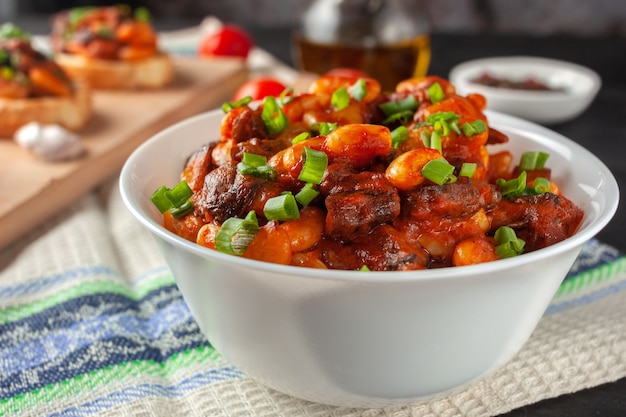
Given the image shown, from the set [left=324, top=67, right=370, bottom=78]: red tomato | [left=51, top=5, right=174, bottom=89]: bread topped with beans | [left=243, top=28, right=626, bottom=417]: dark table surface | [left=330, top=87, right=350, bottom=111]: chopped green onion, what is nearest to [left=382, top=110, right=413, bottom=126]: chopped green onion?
[left=330, top=87, right=350, bottom=111]: chopped green onion

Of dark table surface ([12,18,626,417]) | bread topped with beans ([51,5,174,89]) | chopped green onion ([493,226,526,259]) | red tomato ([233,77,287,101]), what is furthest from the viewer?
bread topped with beans ([51,5,174,89])

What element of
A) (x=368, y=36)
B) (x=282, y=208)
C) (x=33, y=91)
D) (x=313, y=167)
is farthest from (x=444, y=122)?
(x=33, y=91)

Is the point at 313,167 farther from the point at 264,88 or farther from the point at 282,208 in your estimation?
the point at 264,88

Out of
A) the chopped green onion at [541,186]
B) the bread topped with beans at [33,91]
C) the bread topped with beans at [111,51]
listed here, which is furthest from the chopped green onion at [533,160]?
the bread topped with beans at [111,51]

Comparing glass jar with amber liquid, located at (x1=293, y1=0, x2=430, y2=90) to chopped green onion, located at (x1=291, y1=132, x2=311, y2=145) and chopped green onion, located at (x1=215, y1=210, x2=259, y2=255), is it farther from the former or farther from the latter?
chopped green onion, located at (x1=215, y1=210, x2=259, y2=255)

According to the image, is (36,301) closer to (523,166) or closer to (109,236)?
(109,236)

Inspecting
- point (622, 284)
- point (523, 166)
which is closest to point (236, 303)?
point (523, 166)
